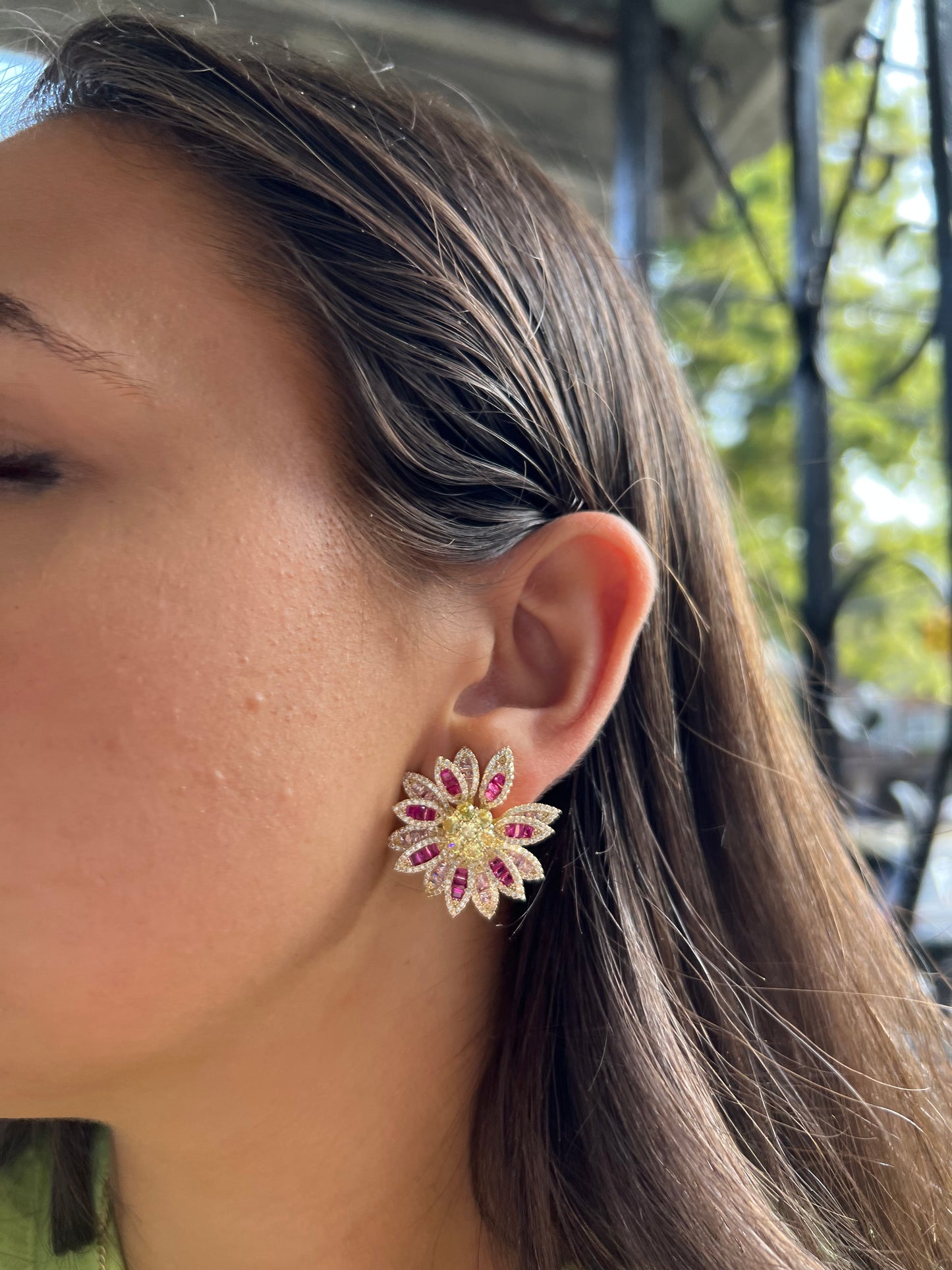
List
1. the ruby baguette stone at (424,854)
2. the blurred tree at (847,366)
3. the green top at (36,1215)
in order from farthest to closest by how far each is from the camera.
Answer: the blurred tree at (847,366), the green top at (36,1215), the ruby baguette stone at (424,854)

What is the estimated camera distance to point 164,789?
0.83 meters

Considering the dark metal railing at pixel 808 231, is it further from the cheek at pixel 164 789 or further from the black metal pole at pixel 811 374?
the cheek at pixel 164 789

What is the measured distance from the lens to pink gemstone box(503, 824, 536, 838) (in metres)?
0.96

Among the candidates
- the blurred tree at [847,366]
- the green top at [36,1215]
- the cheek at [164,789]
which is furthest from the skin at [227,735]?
the blurred tree at [847,366]

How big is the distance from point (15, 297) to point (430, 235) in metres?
0.41

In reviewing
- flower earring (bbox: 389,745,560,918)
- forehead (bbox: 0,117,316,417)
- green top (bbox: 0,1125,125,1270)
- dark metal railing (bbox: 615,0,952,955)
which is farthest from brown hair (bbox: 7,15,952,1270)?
green top (bbox: 0,1125,125,1270)

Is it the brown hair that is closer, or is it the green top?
the brown hair

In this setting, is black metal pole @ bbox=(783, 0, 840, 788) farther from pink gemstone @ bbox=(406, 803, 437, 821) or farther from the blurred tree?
the blurred tree

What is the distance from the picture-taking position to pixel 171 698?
84 cm

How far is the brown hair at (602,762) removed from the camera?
3.20 ft

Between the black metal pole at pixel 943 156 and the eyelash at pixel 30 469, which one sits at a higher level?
the black metal pole at pixel 943 156

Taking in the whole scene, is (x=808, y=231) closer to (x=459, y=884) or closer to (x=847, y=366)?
(x=459, y=884)

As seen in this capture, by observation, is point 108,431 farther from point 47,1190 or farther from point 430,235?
point 47,1190

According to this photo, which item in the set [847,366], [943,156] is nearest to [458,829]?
[943,156]
